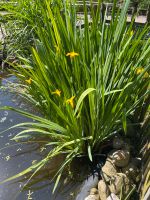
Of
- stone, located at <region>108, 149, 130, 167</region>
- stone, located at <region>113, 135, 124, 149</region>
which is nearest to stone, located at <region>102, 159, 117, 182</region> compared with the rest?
stone, located at <region>108, 149, 130, 167</region>

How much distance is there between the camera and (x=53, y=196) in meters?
2.04

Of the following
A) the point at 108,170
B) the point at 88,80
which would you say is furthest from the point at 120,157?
the point at 88,80

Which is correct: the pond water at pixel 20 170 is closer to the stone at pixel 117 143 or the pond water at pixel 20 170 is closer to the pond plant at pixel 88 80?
the pond plant at pixel 88 80

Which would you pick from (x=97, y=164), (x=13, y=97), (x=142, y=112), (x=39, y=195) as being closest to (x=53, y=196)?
(x=39, y=195)

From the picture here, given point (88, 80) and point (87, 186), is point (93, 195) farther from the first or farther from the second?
point (88, 80)

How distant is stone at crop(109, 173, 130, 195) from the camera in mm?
1861

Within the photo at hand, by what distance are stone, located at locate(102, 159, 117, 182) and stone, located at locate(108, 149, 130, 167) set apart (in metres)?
0.04

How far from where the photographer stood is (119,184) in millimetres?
1869

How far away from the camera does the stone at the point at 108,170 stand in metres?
1.94

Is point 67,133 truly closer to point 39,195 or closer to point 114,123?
point 114,123

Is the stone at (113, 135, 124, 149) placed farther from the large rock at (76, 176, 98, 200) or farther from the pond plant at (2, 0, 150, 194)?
the large rock at (76, 176, 98, 200)

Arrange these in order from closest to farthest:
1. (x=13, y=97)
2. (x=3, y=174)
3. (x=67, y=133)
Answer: (x=67, y=133) < (x=3, y=174) < (x=13, y=97)

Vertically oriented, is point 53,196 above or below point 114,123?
below

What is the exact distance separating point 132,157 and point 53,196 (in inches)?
26.8
